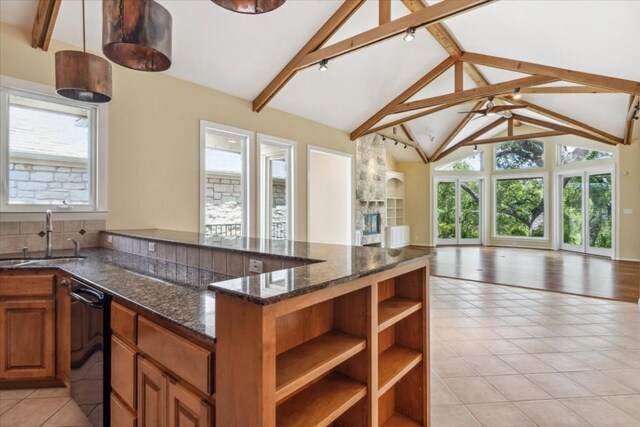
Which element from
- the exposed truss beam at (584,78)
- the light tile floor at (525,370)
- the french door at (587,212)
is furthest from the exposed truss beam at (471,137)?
the light tile floor at (525,370)

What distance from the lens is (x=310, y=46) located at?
4234mm

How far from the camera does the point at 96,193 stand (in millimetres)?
3375

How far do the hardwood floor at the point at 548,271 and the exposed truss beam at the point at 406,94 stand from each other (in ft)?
9.87

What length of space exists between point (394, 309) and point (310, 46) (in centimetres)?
378

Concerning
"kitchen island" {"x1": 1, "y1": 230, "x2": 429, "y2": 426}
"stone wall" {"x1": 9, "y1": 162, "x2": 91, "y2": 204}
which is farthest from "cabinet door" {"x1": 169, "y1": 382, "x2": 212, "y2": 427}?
"stone wall" {"x1": 9, "y1": 162, "x2": 91, "y2": 204}

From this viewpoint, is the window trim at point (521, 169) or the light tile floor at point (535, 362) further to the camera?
the window trim at point (521, 169)

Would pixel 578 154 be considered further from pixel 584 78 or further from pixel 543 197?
pixel 584 78

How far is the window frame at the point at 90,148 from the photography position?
2840 mm

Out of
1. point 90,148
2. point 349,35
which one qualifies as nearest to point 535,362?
point 349,35

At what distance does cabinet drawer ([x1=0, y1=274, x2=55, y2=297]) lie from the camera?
7.20 feet

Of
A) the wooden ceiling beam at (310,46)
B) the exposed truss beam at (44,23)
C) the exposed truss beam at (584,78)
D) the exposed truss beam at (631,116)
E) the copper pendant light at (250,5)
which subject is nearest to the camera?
the copper pendant light at (250,5)

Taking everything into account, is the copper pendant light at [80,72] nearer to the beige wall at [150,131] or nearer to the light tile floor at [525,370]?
the beige wall at [150,131]

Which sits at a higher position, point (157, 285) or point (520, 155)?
point (520, 155)

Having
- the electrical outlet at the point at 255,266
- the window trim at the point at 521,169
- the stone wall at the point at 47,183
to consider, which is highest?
the window trim at the point at 521,169
